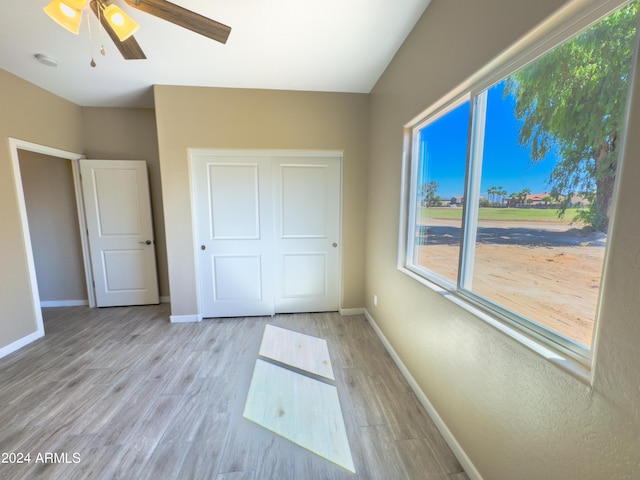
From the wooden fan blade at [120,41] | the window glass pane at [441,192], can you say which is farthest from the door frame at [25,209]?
the window glass pane at [441,192]

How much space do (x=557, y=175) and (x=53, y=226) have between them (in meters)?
5.04

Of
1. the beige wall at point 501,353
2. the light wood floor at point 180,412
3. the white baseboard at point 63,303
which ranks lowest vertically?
the light wood floor at point 180,412

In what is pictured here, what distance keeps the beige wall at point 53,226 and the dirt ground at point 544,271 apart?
461 centimetres

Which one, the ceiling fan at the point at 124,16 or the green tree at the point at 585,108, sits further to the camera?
the ceiling fan at the point at 124,16

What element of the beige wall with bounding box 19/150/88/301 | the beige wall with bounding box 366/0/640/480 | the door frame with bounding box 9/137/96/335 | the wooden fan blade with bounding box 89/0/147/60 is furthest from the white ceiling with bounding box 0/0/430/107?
the beige wall with bounding box 19/150/88/301

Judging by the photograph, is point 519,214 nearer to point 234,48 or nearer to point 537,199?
point 537,199

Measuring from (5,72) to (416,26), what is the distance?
143 inches

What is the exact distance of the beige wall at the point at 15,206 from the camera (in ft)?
7.88

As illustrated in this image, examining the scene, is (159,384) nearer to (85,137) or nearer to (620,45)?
(620,45)

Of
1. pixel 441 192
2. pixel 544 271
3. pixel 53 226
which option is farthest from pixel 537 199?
pixel 53 226

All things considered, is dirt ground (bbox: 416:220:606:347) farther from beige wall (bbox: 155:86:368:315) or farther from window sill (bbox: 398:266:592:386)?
beige wall (bbox: 155:86:368:315)

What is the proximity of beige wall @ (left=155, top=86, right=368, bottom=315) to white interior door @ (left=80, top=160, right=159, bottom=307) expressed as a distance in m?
0.78

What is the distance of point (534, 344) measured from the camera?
3.26 feet

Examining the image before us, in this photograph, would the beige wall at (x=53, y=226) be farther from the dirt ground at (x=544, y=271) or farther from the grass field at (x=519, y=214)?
the dirt ground at (x=544, y=271)
